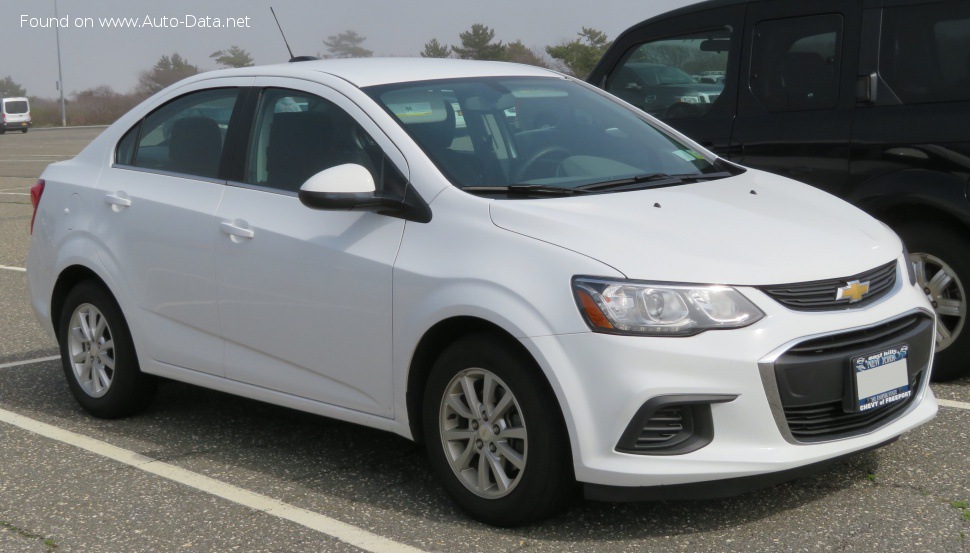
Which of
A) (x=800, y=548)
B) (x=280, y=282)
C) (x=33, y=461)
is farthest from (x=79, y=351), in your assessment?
(x=800, y=548)

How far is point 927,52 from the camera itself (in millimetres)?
5859

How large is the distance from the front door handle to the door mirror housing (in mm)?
531

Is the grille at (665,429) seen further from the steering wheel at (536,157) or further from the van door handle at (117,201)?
the van door handle at (117,201)

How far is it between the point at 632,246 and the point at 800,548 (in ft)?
3.57

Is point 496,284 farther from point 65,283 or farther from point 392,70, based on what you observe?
point 65,283

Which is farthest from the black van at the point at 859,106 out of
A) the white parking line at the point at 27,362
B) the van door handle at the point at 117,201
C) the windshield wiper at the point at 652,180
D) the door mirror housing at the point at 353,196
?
the white parking line at the point at 27,362

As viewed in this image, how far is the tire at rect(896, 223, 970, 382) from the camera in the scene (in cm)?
576

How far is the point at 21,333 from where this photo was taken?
315 inches

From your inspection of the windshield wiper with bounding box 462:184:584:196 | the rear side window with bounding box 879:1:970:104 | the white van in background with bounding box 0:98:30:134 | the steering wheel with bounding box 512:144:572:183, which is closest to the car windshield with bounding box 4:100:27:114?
the white van in background with bounding box 0:98:30:134

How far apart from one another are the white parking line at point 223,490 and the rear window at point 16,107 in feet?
207

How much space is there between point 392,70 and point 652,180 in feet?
3.96

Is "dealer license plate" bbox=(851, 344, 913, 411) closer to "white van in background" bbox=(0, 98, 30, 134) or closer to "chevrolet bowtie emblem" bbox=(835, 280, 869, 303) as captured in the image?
"chevrolet bowtie emblem" bbox=(835, 280, 869, 303)

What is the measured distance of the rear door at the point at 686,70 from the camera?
21.8 feet

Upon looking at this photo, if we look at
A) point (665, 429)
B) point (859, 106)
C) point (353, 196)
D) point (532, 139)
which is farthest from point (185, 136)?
point (859, 106)
